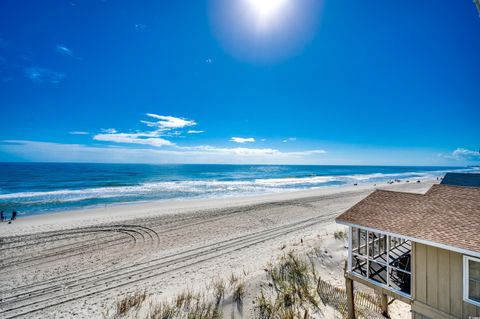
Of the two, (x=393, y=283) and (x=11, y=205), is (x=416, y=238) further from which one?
(x=11, y=205)

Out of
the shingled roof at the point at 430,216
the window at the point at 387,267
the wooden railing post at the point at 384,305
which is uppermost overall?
the shingled roof at the point at 430,216

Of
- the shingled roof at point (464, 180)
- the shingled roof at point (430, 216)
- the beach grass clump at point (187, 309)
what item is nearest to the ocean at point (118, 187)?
the beach grass clump at point (187, 309)

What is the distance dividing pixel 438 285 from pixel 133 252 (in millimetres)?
12821

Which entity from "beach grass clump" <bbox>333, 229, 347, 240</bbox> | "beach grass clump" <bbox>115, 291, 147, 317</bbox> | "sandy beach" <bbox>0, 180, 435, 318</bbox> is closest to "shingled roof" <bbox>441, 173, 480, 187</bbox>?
"beach grass clump" <bbox>333, 229, 347, 240</bbox>

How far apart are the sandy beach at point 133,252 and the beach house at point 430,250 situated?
350 centimetres

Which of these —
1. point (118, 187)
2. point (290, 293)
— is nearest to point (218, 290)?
point (290, 293)

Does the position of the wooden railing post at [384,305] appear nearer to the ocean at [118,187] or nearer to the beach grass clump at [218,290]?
the beach grass clump at [218,290]

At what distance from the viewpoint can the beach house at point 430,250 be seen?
16.7 feet

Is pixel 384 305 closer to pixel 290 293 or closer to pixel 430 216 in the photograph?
pixel 290 293

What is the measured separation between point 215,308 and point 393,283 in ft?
18.3

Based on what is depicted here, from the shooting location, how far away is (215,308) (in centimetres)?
755

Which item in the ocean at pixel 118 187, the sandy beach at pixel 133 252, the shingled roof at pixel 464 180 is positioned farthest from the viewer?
the ocean at pixel 118 187

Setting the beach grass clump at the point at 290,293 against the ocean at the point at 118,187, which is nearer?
the beach grass clump at the point at 290,293

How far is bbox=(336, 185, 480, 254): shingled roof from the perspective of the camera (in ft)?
17.2
